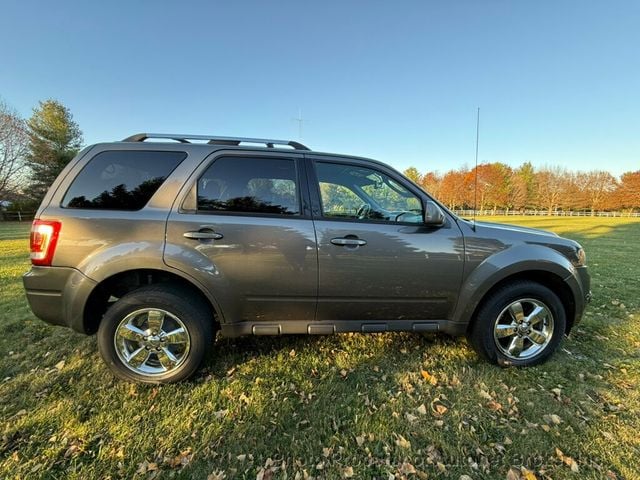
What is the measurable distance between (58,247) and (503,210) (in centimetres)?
7365

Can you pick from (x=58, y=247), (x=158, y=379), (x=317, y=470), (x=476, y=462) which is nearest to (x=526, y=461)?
(x=476, y=462)

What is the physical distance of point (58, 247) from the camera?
8.51ft

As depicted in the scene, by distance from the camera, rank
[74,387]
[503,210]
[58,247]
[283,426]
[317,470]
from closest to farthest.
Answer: [317,470], [283,426], [58,247], [74,387], [503,210]

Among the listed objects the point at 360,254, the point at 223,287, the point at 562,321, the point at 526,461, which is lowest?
the point at 526,461

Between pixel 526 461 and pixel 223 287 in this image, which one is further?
pixel 223 287

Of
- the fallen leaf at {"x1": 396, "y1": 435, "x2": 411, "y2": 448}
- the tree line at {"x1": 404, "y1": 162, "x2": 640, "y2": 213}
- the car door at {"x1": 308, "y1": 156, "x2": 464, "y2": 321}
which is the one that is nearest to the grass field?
the fallen leaf at {"x1": 396, "y1": 435, "x2": 411, "y2": 448}

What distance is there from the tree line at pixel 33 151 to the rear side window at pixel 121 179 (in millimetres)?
38235

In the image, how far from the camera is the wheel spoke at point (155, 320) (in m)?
2.75

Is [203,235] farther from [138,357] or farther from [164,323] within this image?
[138,357]

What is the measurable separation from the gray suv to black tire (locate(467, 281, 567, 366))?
1cm

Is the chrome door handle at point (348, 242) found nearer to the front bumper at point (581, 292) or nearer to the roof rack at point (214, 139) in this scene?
the roof rack at point (214, 139)

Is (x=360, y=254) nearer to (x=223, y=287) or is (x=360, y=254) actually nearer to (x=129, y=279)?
(x=223, y=287)

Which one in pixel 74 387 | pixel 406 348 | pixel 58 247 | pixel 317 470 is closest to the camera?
pixel 317 470

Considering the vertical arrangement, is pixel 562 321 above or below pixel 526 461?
above
